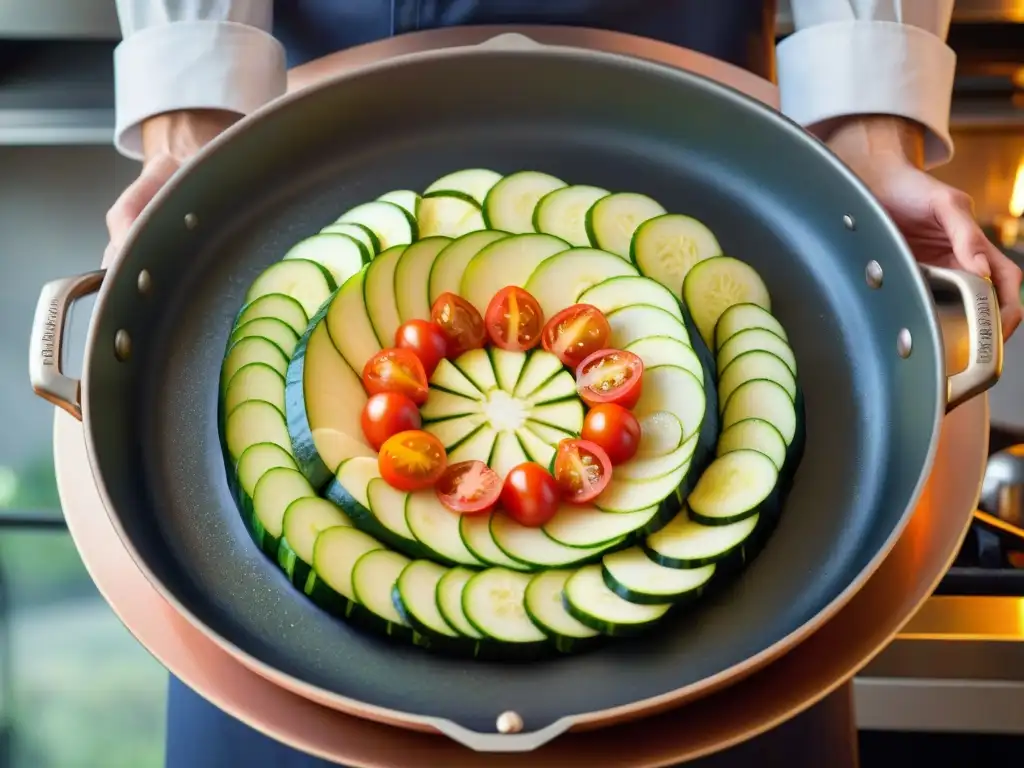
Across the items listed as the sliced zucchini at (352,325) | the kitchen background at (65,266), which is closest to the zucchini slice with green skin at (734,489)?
the sliced zucchini at (352,325)

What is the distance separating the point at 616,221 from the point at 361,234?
337 millimetres

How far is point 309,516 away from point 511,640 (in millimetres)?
266

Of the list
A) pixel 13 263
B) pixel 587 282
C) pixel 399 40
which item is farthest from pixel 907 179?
pixel 13 263

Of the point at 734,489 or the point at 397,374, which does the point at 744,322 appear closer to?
the point at 734,489

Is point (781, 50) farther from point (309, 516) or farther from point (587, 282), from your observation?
point (309, 516)

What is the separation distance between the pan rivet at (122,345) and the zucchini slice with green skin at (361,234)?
28cm

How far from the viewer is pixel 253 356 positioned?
47.8 inches

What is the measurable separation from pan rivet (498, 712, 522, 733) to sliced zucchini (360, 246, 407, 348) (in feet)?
1.73

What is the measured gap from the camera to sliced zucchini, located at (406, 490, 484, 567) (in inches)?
42.9

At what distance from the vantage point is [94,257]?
7.97 ft

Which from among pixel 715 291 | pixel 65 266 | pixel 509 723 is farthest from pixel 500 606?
pixel 65 266

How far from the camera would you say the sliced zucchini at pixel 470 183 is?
1335 mm

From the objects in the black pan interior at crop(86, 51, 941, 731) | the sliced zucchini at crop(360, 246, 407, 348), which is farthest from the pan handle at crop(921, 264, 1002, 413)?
the sliced zucchini at crop(360, 246, 407, 348)

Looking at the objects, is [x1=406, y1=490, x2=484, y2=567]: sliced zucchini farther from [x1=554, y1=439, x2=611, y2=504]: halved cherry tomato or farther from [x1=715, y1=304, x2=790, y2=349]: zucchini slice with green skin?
[x1=715, y1=304, x2=790, y2=349]: zucchini slice with green skin
